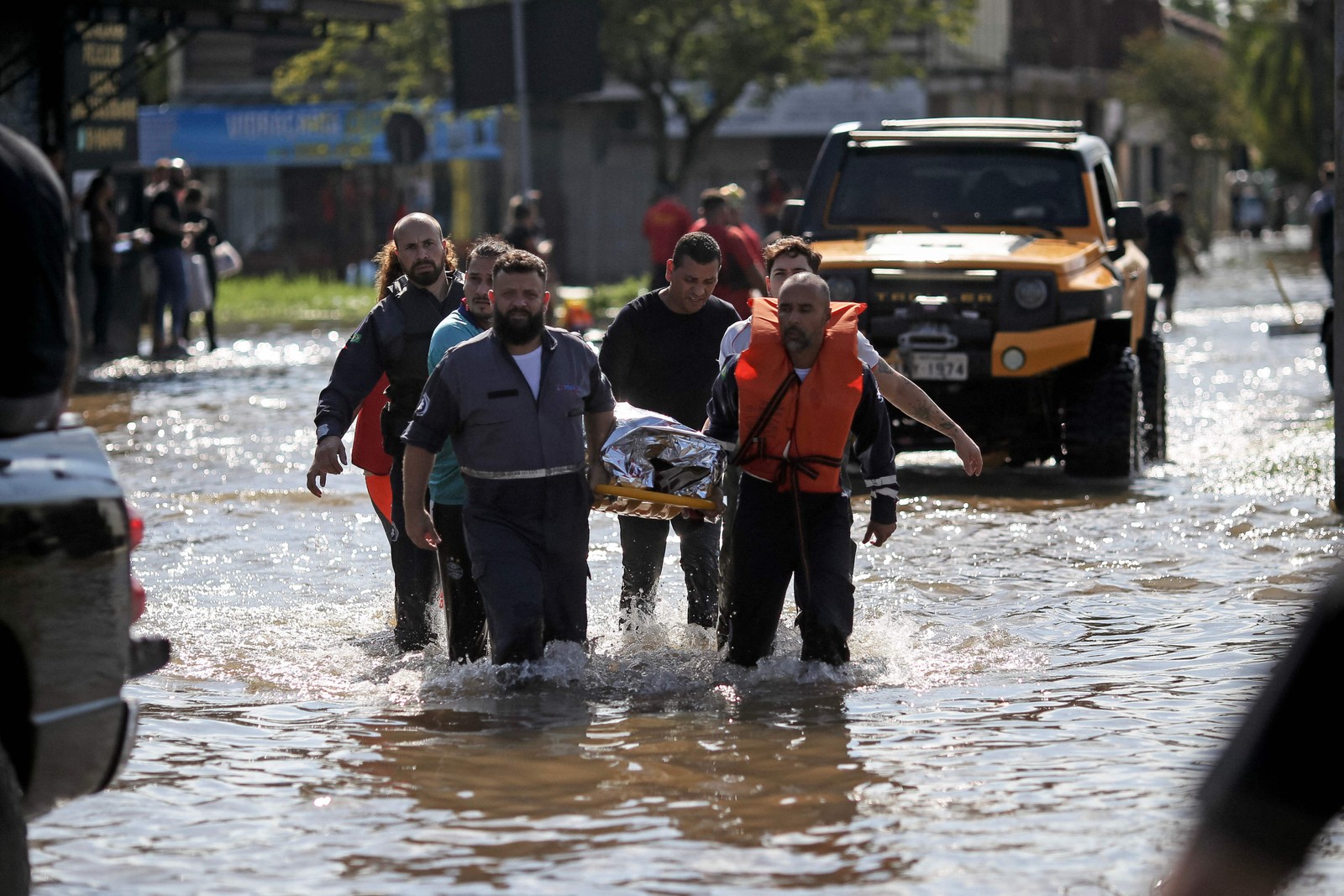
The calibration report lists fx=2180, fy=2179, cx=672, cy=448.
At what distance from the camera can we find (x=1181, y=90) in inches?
2175

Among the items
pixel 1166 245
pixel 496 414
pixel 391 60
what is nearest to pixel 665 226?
pixel 1166 245

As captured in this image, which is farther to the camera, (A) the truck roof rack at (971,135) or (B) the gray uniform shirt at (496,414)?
(A) the truck roof rack at (971,135)

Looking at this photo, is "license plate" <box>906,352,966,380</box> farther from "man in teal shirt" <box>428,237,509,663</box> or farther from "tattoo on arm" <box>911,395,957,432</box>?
"man in teal shirt" <box>428,237,509,663</box>

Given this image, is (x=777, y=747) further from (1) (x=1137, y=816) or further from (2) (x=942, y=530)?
(2) (x=942, y=530)

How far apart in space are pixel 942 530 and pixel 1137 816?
18.3ft

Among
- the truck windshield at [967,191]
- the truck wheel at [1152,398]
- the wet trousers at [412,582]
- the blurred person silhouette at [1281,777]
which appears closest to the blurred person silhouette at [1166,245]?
the truck wheel at [1152,398]

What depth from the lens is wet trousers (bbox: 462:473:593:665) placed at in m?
7.12

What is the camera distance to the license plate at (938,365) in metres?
12.2

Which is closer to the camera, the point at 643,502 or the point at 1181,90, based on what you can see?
the point at 643,502

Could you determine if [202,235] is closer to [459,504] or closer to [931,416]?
[459,504]

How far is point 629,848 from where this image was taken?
218 inches

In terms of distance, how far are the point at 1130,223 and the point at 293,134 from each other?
101ft

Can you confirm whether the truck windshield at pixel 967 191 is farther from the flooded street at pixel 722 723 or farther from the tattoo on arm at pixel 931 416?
the tattoo on arm at pixel 931 416

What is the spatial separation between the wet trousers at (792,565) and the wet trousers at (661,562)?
80 centimetres
